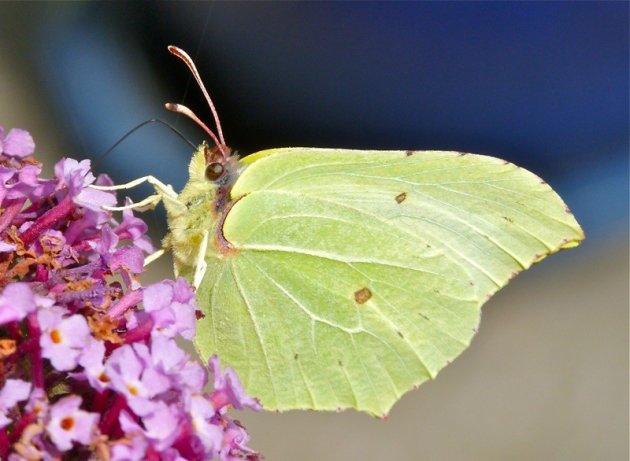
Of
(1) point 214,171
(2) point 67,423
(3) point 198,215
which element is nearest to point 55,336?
(2) point 67,423

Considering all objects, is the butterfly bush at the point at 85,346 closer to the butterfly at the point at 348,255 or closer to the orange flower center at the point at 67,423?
the orange flower center at the point at 67,423

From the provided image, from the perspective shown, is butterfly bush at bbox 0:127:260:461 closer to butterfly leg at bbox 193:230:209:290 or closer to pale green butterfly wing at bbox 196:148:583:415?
butterfly leg at bbox 193:230:209:290

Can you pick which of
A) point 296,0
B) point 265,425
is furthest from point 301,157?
point 296,0

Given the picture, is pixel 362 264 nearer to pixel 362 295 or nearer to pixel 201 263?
pixel 362 295

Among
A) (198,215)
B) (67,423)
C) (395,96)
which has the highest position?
(395,96)

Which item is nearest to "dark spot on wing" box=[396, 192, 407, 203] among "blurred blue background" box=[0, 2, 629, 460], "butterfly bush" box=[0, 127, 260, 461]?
"butterfly bush" box=[0, 127, 260, 461]
